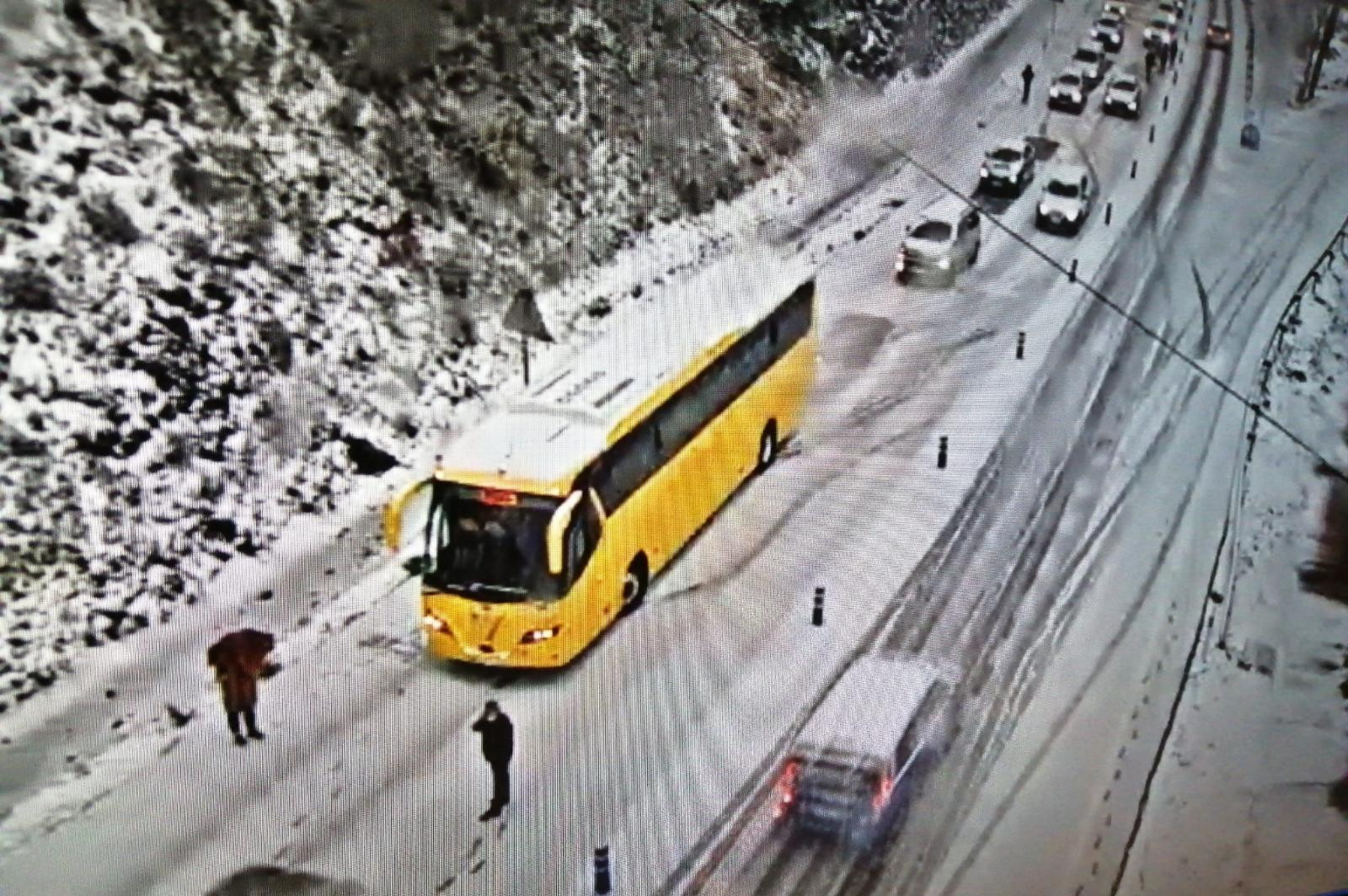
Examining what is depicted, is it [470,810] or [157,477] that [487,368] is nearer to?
[157,477]

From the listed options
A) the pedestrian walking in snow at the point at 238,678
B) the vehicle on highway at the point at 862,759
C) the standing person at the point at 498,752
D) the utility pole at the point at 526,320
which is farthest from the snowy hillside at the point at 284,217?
the vehicle on highway at the point at 862,759

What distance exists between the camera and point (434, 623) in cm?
362

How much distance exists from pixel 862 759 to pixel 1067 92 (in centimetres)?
213

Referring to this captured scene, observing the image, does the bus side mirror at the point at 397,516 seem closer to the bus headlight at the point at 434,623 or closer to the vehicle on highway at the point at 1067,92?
the bus headlight at the point at 434,623

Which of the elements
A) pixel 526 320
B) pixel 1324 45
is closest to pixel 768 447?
pixel 526 320

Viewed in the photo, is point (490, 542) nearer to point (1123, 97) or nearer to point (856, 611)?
point (856, 611)

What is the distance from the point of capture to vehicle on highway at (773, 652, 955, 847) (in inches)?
129

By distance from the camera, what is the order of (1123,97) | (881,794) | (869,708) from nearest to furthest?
(881,794)
(869,708)
(1123,97)

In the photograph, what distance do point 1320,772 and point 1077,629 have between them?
674 mm

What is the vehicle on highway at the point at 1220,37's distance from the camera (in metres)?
4.02

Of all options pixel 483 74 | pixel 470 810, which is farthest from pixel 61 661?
pixel 483 74

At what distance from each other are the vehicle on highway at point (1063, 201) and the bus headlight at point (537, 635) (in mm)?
1864

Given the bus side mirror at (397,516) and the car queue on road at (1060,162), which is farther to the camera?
the car queue on road at (1060,162)

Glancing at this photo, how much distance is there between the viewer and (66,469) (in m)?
3.33
